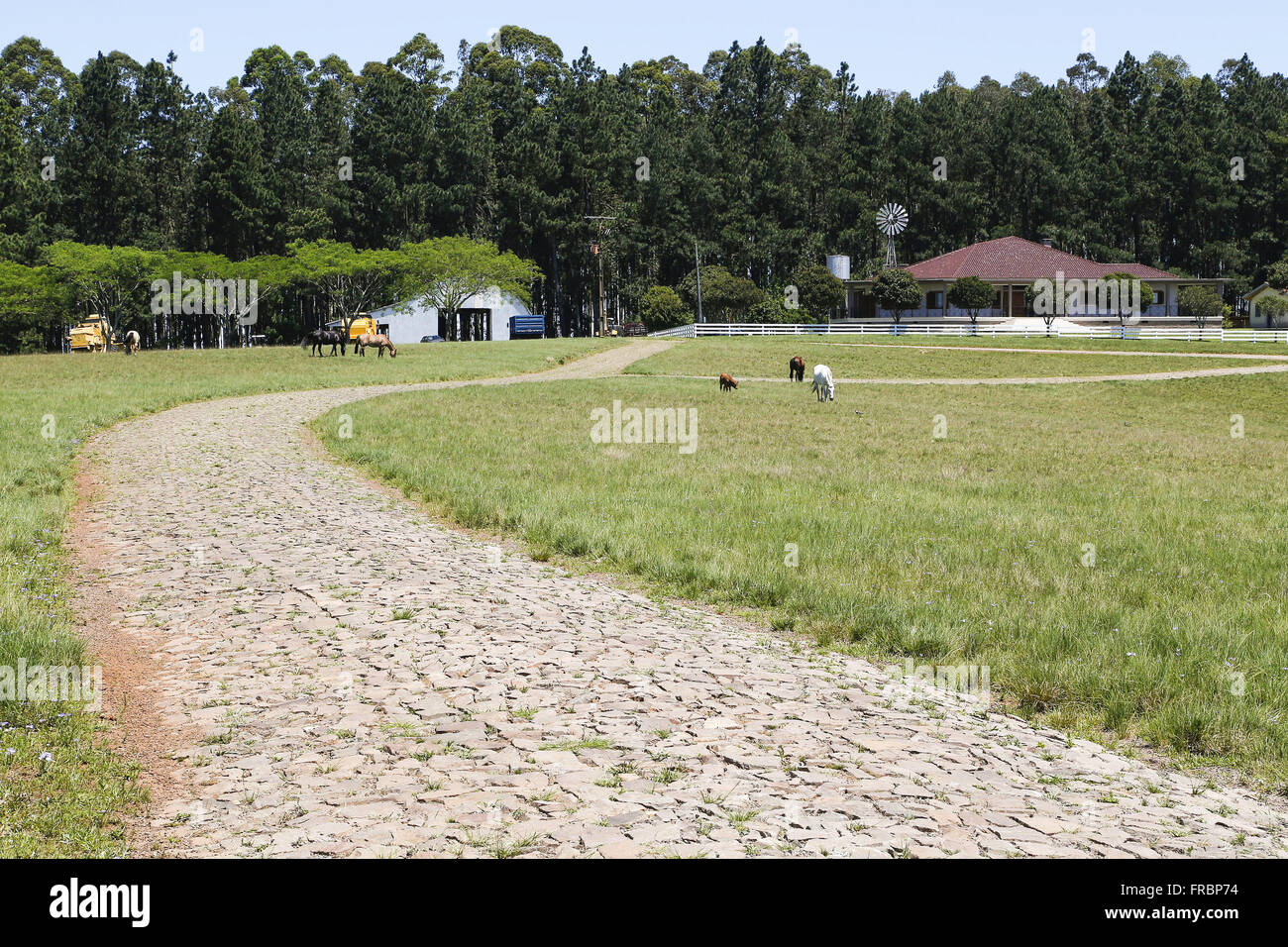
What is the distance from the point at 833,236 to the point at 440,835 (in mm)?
109270

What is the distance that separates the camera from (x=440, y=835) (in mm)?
5473

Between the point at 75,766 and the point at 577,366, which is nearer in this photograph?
the point at 75,766

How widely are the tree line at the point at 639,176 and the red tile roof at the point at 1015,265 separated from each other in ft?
31.6

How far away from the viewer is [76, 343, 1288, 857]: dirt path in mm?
5582

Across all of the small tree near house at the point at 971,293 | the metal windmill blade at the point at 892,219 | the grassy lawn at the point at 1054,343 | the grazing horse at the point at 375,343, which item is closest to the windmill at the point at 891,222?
the metal windmill blade at the point at 892,219

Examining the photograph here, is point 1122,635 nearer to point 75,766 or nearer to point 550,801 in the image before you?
point 550,801

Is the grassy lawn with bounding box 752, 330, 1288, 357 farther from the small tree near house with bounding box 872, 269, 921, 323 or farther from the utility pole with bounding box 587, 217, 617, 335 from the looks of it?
the utility pole with bounding box 587, 217, 617, 335

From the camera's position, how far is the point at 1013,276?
286 ft

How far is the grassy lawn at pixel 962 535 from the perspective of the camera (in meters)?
8.28

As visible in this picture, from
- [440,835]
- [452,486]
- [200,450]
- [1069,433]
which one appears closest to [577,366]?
[1069,433]

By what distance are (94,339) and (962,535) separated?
2573 inches
